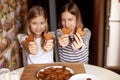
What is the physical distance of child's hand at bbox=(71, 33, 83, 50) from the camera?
76.8 inches

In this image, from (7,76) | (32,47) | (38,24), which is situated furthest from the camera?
(38,24)

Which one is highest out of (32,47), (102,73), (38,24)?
(38,24)

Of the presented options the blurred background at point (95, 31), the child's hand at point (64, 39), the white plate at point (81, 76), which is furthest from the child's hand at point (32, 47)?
the white plate at point (81, 76)

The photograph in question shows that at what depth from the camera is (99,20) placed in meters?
2.61

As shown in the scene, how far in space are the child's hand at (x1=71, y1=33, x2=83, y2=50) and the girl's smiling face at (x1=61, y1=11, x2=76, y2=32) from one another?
0.18 meters

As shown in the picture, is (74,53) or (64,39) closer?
(64,39)

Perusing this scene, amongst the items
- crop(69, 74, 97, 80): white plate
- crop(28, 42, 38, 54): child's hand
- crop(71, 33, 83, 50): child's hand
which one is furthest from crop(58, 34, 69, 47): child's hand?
crop(69, 74, 97, 80): white plate

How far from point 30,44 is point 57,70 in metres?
0.32

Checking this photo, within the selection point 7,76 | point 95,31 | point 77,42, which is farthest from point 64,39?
point 95,31

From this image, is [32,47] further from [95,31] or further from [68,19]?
[95,31]

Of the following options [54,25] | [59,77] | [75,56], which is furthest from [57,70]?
[54,25]

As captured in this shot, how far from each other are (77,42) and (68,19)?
26 centimetres

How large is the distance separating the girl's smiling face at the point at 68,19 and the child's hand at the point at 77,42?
0.18m

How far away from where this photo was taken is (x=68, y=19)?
2.15 m
